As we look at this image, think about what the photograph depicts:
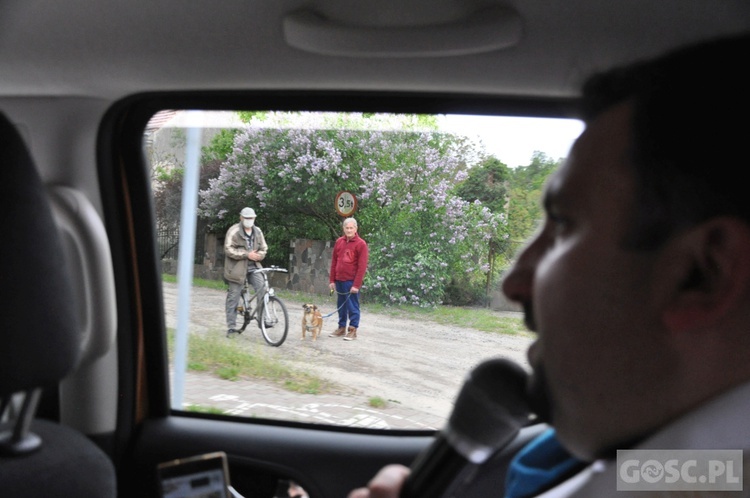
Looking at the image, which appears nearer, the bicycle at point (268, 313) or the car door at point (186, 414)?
the car door at point (186, 414)

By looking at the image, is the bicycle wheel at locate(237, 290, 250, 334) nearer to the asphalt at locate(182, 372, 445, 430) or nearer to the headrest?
the asphalt at locate(182, 372, 445, 430)

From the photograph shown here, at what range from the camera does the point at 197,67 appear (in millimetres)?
1863

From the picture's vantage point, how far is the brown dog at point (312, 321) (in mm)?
3174

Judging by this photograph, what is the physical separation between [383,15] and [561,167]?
0.69 meters

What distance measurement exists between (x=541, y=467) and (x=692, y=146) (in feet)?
1.88

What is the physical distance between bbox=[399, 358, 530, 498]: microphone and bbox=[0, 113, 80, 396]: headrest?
0.86 metres

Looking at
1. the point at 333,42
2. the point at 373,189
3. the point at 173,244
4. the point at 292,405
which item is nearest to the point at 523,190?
the point at 333,42

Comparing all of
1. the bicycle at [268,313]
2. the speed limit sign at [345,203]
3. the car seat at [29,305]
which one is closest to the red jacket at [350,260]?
the speed limit sign at [345,203]

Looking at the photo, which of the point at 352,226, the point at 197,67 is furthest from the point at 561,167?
the point at 352,226

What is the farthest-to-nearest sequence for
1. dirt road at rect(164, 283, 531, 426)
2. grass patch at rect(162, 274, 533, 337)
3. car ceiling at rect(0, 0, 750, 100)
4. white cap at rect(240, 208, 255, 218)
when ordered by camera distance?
white cap at rect(240, 208, 255, 218) → dirt road at rect(164, 283, 531, 426) → grass patch at rect(162, 274, 533, 337) → car ceiling at rect(0, 0, 750, 100)

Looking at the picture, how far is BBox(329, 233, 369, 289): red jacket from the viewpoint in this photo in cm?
287

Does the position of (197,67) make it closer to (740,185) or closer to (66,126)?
(66,126)

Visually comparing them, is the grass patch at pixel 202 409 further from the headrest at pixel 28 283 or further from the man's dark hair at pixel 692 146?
the man's dark hair at pixel 692 146

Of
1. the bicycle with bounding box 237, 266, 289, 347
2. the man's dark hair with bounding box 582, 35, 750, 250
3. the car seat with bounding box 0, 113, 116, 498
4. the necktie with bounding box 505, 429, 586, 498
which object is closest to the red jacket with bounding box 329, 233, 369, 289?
the bicycle with bounding box 237, 266, 289, 347
